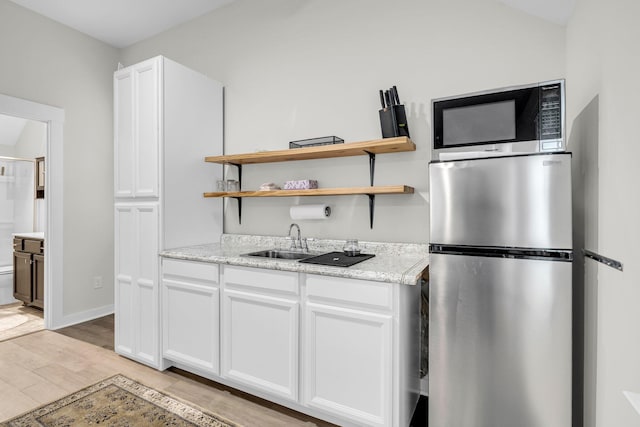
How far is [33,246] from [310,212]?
3.32 meters

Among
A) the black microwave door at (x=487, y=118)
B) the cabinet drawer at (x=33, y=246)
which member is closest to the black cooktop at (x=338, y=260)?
the black microwave door at (x=487, y=118)

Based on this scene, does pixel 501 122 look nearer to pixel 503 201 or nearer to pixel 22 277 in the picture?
pixel 503 201

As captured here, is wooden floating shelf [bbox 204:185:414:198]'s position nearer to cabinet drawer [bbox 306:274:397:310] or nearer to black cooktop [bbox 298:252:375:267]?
black cooktop [bbox 298:252:375:267]

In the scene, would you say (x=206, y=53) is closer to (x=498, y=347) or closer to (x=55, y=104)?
(x=55, y=104)

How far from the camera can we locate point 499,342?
4.90ft

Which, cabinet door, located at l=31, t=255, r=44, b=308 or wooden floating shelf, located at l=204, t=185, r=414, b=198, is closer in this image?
wooden floating shelf, located at l=204, t=185, r=414, b=198

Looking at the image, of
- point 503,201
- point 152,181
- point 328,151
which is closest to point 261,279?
point 328,151

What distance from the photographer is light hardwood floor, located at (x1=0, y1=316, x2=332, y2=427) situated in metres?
2.04

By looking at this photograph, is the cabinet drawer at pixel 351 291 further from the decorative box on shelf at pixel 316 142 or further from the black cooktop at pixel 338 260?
the decorative box on shelf at pixel 316 142

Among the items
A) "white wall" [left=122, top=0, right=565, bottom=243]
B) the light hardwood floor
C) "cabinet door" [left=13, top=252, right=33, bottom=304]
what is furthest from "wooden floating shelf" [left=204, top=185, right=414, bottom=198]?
"cabinet door" [left=13, top=252, right=33, bottom=304]

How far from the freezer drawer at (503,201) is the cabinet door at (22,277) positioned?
14.4ft

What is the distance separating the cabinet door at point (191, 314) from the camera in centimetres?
227

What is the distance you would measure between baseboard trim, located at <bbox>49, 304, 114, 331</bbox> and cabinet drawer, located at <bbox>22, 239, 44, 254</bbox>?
81 cm

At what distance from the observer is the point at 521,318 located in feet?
4.78
